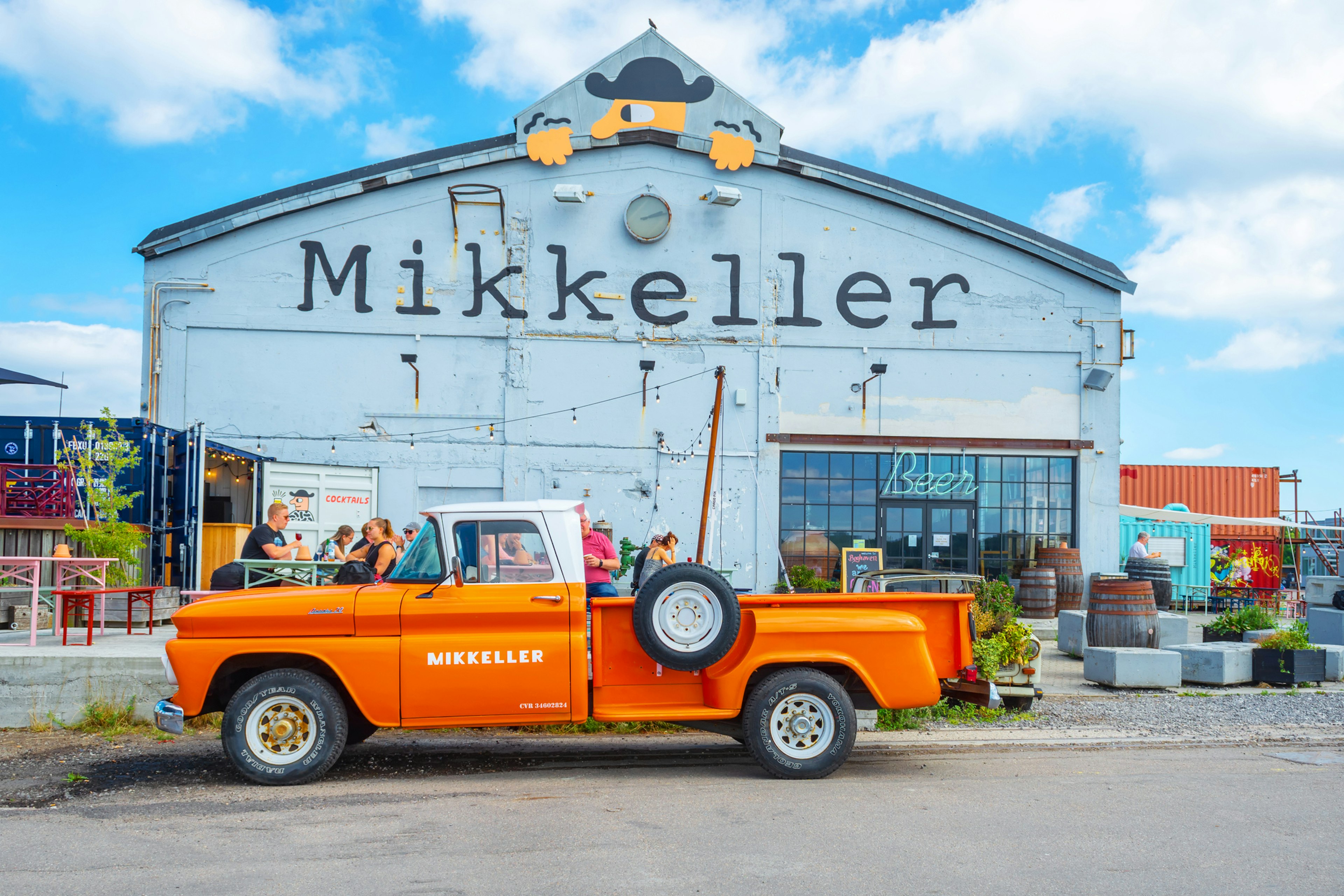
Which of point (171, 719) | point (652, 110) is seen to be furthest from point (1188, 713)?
point (652, 110)

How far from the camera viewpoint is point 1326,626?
14.4m

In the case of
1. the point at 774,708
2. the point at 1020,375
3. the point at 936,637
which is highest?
the point at 1020,375

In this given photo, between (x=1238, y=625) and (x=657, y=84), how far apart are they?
43.3ft

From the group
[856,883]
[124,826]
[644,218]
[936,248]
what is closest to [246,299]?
[644,218]

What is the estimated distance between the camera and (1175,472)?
3262 centimetres

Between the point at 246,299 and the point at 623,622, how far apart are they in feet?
44.8

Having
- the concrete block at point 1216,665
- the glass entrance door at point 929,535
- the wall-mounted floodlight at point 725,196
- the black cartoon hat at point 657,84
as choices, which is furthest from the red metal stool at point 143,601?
the glass entrance door at point 929,535

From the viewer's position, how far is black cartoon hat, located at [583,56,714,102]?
62.4 feet

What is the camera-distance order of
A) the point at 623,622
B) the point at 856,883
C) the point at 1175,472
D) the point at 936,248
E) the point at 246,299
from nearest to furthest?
the point at 856,883
the point at 623,622
the point at 246,299
the point at 936,248
the point at 1175,472

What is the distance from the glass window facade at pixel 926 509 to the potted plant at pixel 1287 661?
7186 mm

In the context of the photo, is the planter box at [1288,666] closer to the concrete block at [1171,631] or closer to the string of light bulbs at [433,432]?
the concrete block at [1171,631]

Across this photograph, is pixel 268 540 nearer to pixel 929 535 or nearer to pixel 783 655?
pixel 783 655

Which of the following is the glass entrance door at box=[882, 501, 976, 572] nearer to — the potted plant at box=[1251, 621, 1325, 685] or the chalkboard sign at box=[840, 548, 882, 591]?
the chalkboard sign at box=[840, 548, 882, 591]

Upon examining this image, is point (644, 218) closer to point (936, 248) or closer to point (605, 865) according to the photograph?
point (936, 248)
